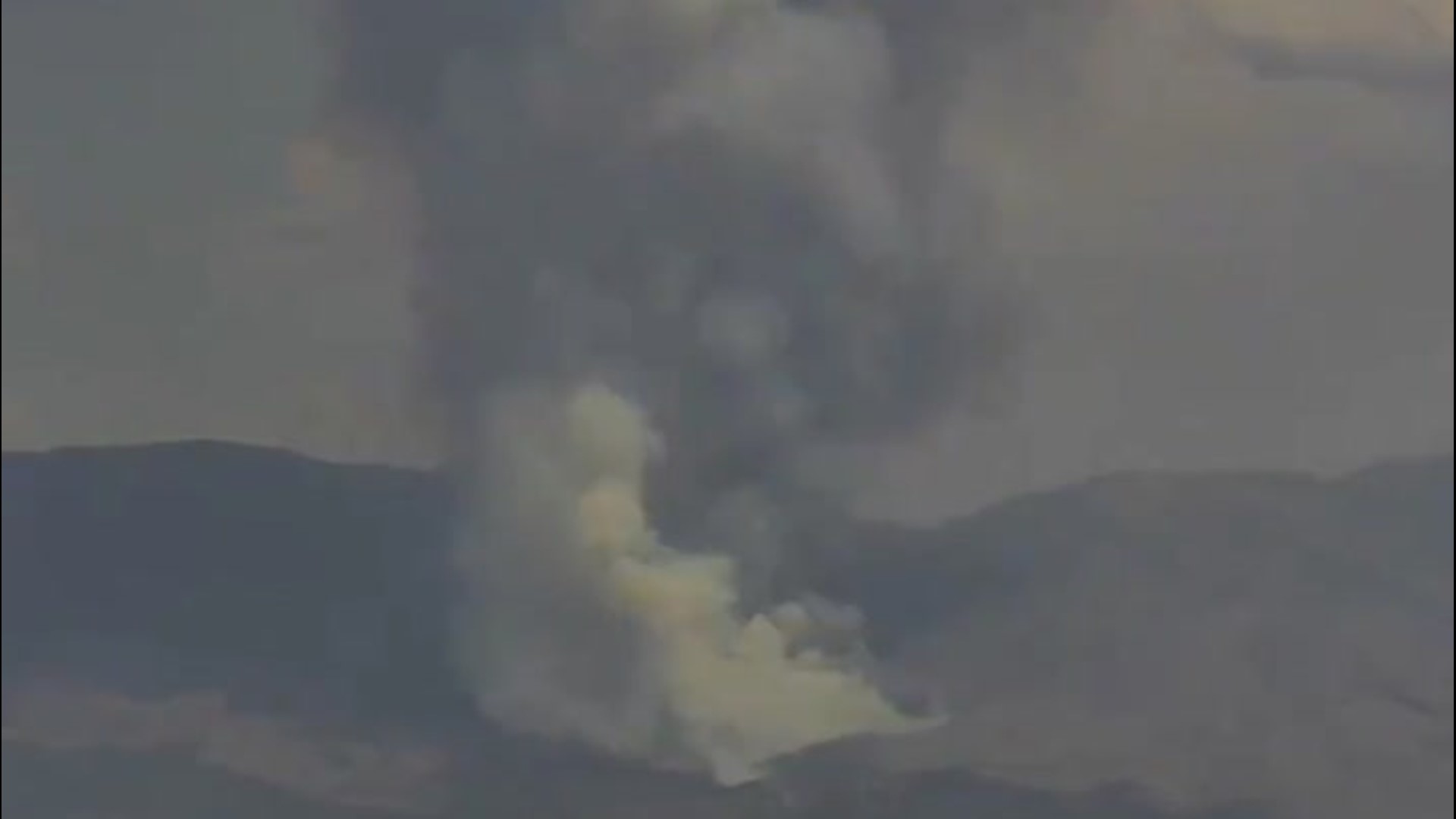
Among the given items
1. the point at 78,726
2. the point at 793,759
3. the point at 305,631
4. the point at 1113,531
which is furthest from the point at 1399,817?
the point at 78,726

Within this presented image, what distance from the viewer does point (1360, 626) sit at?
15859mm

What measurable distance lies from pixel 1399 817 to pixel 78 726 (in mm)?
7456

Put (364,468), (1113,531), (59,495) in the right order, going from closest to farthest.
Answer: (59,495) < (364,468) < (1113,531)

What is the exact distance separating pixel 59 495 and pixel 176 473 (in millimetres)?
817

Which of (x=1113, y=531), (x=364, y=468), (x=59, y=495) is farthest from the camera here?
(x=1113, y=531)

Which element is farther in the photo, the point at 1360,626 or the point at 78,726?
the point at 1360,626

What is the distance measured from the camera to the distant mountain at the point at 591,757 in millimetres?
14164

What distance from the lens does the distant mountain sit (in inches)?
558

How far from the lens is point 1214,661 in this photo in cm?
1611

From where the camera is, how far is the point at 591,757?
15.2 metres

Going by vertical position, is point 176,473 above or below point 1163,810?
above

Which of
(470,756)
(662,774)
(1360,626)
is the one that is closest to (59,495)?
(470,756)

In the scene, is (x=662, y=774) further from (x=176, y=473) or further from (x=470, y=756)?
(x=176, y=473)

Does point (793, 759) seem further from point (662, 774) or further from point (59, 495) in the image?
point (59, 495)
